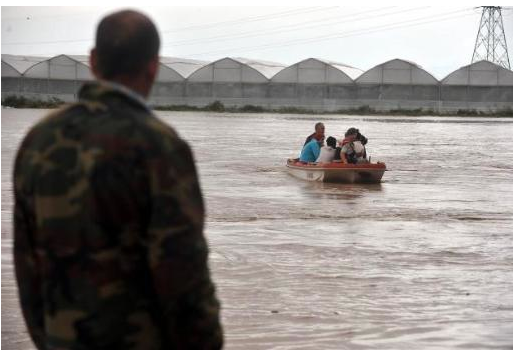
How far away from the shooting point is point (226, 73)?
56.9m

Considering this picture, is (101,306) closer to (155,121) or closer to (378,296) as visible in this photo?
(155,121)

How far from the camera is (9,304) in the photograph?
6195 millimetres

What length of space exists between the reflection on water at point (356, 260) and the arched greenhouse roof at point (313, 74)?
119 feet

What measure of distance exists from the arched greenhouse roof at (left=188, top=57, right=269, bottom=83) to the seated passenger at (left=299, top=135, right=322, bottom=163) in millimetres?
39991

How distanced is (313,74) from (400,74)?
4.93 metres

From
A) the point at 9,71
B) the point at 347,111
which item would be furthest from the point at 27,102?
the point at 347,111

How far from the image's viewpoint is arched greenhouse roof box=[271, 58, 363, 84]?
55625mm

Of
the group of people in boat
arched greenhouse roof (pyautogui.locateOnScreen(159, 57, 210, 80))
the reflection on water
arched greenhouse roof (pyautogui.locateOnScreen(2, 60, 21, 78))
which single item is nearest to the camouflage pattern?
the reflection on water

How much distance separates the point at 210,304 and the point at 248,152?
21.8m

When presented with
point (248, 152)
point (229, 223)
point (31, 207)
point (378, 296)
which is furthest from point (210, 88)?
point (31, 207)

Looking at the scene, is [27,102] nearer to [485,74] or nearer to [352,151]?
[485,74]

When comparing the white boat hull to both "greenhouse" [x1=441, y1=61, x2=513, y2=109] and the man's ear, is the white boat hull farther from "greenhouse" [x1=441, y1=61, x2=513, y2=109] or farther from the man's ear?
"greenhouse" [x1=441, y1=61, x2=513, y2=109]

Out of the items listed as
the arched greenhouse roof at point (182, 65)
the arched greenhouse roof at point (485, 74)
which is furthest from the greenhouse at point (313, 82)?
the arched greenhouse roof at point (485, 74)

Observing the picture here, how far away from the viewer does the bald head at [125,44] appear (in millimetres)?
2367
